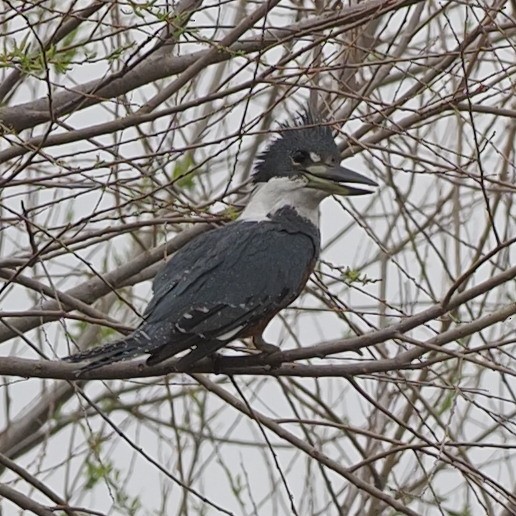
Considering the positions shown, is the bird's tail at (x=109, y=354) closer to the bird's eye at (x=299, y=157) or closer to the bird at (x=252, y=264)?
the bird at (x=252, y=264)

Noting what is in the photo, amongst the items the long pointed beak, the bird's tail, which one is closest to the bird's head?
the long pointed beak

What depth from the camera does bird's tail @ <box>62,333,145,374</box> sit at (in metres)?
3.10

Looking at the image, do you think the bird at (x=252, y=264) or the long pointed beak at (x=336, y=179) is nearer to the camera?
the bird at (x=252, y=264)


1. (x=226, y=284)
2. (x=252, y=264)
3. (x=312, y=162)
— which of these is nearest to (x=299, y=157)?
(x=312, y=162)

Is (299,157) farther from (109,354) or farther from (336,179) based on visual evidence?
(109,354)

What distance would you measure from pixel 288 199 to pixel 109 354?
1.01 m

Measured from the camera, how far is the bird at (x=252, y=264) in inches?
130

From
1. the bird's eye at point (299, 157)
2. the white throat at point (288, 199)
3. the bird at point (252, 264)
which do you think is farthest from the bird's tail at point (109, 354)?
the bird's eye at point (299, 157)

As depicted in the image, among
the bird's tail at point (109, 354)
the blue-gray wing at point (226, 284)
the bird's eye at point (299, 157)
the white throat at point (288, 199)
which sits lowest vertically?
the bird's tail at point (109, 354)

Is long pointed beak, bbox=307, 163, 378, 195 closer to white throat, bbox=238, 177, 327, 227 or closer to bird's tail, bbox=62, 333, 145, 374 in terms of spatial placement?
white throat, bbox=238, 177, 327, 227

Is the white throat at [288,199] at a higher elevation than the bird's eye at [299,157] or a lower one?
lower

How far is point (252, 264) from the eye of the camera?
11.8 feet

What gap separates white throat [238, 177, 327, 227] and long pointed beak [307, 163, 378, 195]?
0.03 meters

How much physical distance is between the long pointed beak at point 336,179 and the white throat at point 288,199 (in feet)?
0.11
